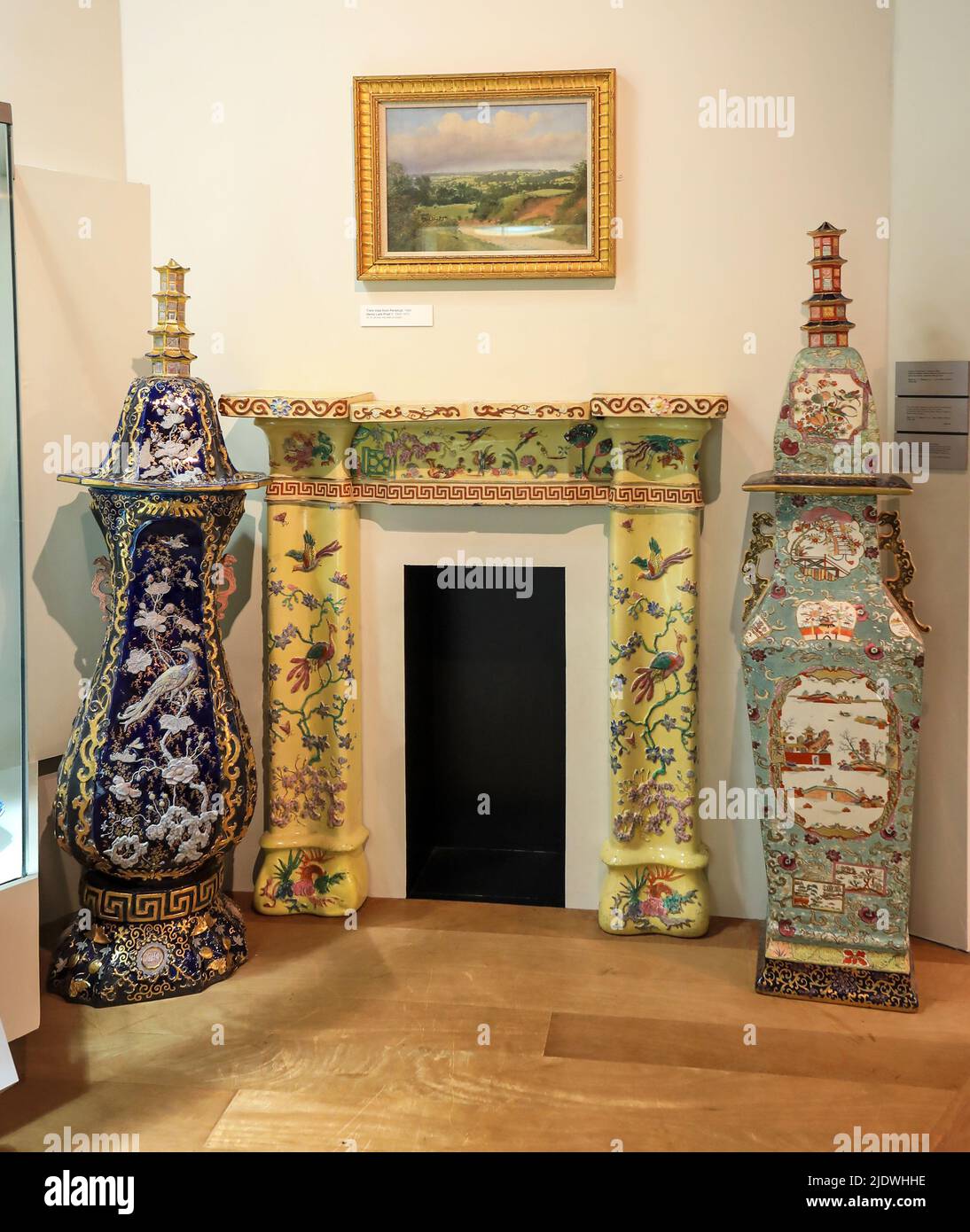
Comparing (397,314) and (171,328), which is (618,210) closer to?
(397,314)

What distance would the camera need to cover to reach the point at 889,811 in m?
3.31

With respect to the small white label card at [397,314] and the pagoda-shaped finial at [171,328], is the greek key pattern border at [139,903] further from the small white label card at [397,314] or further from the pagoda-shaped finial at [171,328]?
the small white label card at [397,314]

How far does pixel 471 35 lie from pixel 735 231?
0.96 metres

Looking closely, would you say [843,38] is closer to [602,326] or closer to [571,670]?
[602,326]

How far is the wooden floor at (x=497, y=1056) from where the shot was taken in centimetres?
272

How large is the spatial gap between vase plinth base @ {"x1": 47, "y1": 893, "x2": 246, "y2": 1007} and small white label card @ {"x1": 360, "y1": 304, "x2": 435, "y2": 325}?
1819 millimetres

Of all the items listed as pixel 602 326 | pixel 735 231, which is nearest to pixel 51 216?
pixel 602 326

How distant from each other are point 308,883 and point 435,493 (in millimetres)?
1281

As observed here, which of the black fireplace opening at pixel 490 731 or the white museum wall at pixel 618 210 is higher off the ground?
the white museum wall at pixel 618 210

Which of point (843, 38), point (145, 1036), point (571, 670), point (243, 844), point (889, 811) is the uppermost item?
point (843, 38)

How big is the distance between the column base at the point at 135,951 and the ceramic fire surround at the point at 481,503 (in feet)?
1.63

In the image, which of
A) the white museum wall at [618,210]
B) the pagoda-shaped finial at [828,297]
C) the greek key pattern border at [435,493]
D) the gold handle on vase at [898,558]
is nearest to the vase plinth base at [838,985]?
the white museum wall at [618,210]
